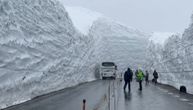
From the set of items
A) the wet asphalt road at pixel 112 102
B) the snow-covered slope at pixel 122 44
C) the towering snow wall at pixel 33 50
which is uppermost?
the snow-covered slope at pixel 122 44

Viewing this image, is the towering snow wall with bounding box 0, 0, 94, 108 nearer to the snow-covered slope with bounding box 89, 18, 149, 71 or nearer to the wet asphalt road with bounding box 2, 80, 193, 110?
the wet asphalt road with bounding box 2, 80, 193, 110

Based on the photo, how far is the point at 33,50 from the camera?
20.0 m

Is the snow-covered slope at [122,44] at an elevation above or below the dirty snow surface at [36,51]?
above

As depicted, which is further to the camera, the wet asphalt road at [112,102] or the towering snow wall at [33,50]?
the towering snow wall at [33,50]

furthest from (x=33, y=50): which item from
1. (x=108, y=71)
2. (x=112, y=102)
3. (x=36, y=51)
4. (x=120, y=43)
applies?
(x=120, y=43)

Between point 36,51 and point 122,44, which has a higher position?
point 122,44

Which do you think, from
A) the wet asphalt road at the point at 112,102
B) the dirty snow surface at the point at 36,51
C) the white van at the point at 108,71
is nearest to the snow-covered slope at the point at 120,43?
the white van at the point at 108,71

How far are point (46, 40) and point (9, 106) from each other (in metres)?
10.1

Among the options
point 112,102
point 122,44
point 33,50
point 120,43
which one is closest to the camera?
point 112,102

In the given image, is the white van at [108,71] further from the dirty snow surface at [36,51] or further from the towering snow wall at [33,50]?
the towering snow wall at [33,50]

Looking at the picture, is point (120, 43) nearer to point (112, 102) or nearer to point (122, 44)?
point (122, 44)

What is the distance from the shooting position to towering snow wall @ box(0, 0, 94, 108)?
48.9ft

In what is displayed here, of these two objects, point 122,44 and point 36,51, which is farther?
point 122,44

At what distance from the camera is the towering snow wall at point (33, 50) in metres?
14.9
